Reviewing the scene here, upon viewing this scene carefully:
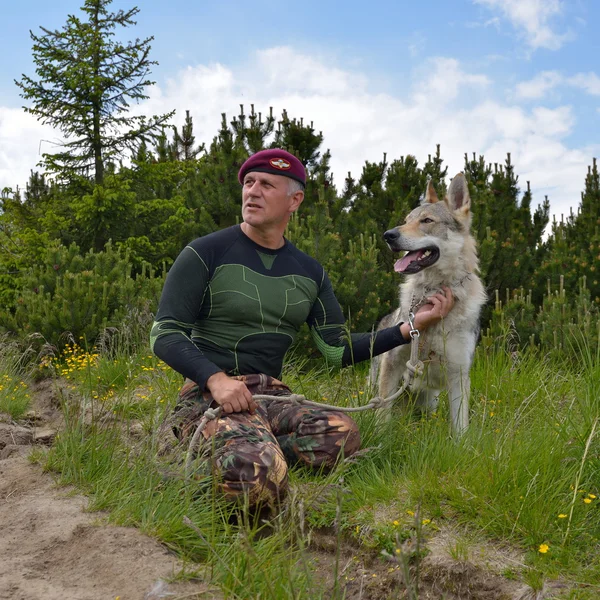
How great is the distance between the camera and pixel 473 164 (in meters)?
Answer: 11.9

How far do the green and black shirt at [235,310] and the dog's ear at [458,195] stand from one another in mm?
1241

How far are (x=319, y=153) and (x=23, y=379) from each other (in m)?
6.57

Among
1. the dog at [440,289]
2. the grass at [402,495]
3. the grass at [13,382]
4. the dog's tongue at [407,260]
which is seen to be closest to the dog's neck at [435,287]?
the dog at [440,289]

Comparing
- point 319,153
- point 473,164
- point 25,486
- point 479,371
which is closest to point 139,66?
point 319,153

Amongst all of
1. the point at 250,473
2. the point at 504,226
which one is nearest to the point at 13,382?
the point at 250,473

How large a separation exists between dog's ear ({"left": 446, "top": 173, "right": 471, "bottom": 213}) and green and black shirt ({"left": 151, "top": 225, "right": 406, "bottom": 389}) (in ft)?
4.07

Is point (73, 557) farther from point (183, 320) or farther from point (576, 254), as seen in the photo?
point (576, 254)

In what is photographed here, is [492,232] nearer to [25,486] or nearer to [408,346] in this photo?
[408,346]

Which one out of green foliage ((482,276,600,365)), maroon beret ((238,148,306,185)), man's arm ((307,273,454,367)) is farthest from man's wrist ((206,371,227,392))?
green foliage ((482,276,600,365))

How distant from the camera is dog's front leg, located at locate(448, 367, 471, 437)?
14.0 feet

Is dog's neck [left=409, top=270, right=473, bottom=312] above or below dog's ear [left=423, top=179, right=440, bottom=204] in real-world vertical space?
below

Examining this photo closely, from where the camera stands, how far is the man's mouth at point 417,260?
4461 millimetres

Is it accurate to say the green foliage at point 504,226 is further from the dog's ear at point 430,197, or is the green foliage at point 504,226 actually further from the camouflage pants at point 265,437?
the camouflage pants at point 265,437

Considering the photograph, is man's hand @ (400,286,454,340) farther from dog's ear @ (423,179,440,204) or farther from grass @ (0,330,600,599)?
dog's ear @ (423,179,440,204)
